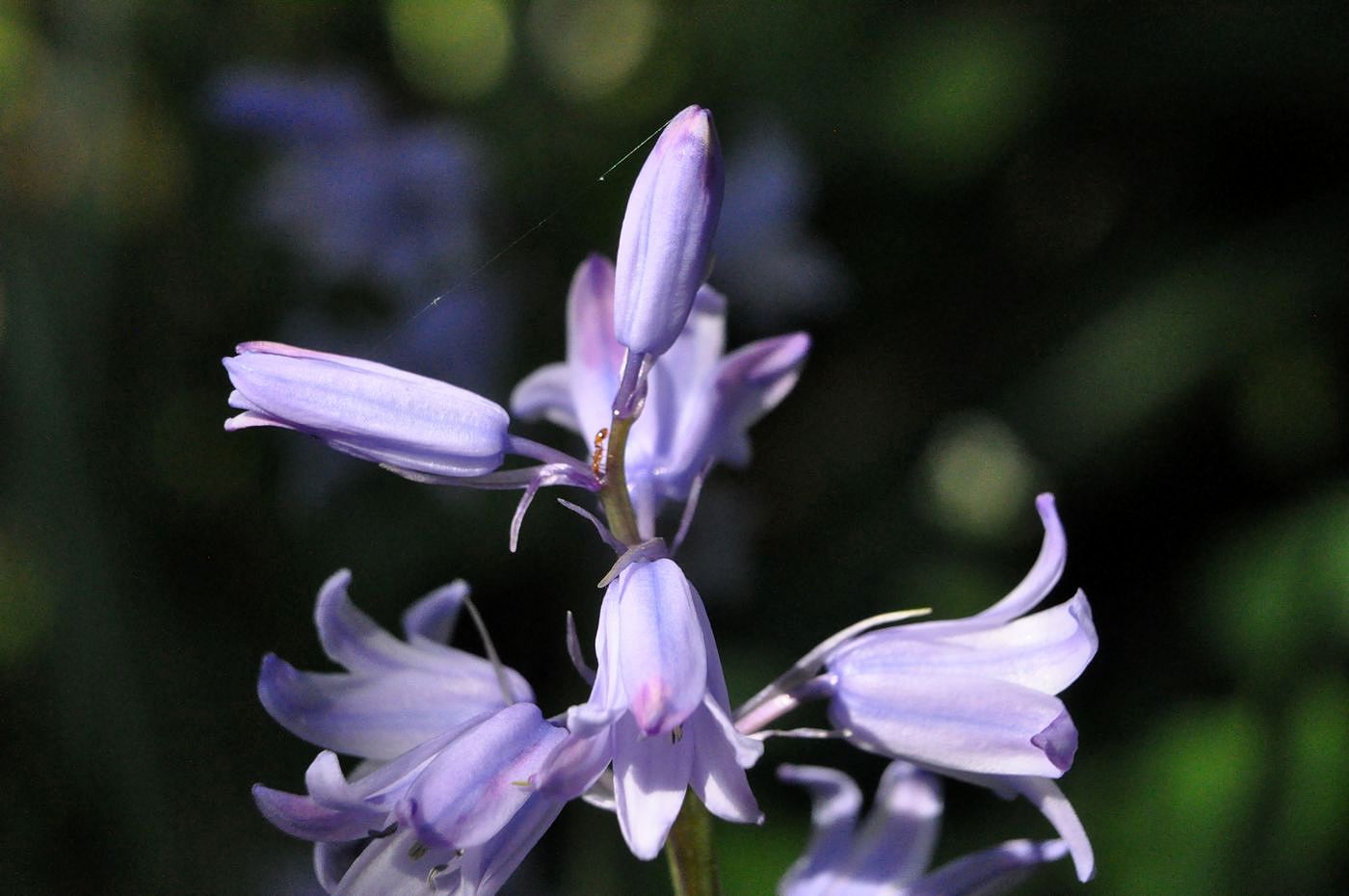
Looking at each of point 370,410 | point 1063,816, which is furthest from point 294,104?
point 1063,816

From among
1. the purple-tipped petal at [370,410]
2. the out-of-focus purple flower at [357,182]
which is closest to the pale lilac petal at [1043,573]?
the purple-tipped petal at [370,410]

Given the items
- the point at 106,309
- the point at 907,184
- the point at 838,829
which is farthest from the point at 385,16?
the point at 838,829

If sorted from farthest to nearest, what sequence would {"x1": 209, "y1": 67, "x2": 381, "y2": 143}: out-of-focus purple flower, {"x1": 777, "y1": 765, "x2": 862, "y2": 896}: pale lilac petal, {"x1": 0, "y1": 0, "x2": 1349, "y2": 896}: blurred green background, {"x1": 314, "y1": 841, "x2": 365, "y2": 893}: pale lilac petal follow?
{"x1": 209, "y1": 67, "x2": 381, "y2": 143}: out-of-focus purple flower, {"x1": 0, "y1": 0, "x2": 1349, "y2": 896}: blurred green background, {"x1": 777, "y1": 765, "x2": 862, "y2": 896}: pale lilac petal, {"x1": 314, "y1": 841, "x2": 365, "y2": 893}: pale lilac petal

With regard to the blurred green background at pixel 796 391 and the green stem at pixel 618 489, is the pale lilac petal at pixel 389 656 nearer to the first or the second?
the green stem at pixel 618 489

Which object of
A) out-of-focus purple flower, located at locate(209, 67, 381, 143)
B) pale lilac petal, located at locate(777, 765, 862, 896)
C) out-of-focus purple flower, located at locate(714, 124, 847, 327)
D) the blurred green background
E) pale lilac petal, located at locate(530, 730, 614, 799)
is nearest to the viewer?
pale lilac petal, located at locate(530, 730, 614, 799)

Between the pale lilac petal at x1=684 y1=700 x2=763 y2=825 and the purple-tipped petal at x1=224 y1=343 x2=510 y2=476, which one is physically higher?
the purple-tipped petal at x1=224 y1=343 x2=510 y2=476

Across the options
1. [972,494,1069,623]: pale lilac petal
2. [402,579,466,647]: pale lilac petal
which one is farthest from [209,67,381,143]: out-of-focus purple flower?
[972,494,1069,623]: pale lilac petal

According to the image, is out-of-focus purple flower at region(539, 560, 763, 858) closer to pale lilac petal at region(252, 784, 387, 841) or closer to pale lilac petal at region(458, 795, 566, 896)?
pale lilac petal at region(458, 795, 566, 896)

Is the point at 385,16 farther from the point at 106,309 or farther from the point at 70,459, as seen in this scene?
the point at 70,459
